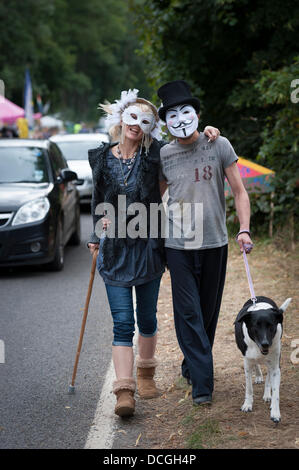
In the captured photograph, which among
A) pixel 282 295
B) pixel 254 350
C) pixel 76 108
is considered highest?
pixel 254 350

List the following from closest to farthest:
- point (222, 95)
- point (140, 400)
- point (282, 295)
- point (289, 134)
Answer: point (140, 400), point (282, 295), point (289, 134), point (222, 95)

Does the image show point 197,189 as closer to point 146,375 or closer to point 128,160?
point 128,160

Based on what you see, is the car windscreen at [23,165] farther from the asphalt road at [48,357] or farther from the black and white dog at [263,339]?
the black and white dog at [263,339]

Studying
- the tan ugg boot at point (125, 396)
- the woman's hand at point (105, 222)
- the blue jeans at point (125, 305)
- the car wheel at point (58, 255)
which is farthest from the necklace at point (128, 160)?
the car wheel at point (58, 255)

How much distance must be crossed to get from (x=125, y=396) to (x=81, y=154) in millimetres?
13255

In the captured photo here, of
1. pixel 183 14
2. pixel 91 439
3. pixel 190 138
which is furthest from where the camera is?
pixel 183 14

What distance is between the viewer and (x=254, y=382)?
17.3 feet

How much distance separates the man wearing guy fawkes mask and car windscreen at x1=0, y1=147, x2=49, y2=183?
566 centimetres

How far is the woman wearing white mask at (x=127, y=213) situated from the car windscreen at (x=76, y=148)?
12.6 meters

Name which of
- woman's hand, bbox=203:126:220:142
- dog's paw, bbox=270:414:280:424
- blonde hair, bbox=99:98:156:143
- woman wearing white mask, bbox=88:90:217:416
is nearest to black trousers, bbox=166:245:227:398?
woman wearing white mask, bbox=88:90:217:416

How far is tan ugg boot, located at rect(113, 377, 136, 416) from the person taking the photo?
463 cm

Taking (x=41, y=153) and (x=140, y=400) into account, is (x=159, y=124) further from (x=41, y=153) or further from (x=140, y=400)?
(x=41, y=153)

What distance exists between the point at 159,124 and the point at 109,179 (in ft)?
1.70

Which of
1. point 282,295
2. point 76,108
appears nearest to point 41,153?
point 282,295
